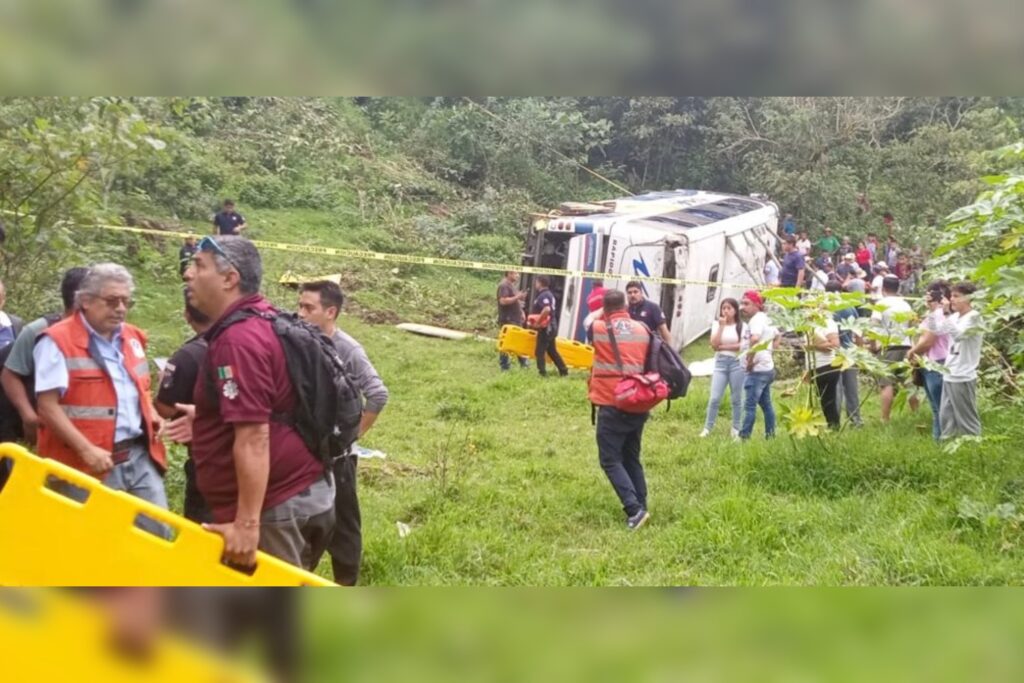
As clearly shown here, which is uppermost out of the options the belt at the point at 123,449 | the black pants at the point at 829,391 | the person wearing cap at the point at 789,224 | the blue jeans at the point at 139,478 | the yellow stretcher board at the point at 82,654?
the person wearing cap at the point at 789,224

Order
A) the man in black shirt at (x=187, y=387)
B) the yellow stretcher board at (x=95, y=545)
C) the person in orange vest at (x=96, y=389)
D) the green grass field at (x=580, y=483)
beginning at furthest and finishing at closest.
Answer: the green grass field at (x=580, y=483)
the person in orange vest at (x=96, y=389)
the man in black shirt at (x=187, y=387)
the yellow stretcher board at (x=95, y=545)

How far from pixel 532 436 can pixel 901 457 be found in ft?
5.99

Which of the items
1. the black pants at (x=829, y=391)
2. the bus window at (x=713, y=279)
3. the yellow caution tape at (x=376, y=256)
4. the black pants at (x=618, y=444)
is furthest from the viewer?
the bus window at (x=713, y=279)

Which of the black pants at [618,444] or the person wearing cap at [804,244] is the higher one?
the person wearing cap at [804,244]

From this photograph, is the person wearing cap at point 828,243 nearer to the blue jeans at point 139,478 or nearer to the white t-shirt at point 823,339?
the white t-shirt at point 823,339

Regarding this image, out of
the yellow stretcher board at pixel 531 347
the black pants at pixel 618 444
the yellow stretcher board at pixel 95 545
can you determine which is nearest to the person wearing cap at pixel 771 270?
the yellow stretcher board at pixel 531 347

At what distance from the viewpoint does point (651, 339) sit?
4023mm

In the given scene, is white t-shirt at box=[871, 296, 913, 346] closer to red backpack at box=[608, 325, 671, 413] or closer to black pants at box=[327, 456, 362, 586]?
red backpack at box=[608, 325, 671, 413]

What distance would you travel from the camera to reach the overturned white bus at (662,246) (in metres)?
5.58

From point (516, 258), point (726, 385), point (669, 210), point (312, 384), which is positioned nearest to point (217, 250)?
point (312, 384)

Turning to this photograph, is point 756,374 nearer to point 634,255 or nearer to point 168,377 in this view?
point 634,255

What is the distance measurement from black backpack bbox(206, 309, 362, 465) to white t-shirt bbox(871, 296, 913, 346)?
10.4 ft

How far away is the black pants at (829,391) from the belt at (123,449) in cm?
362
